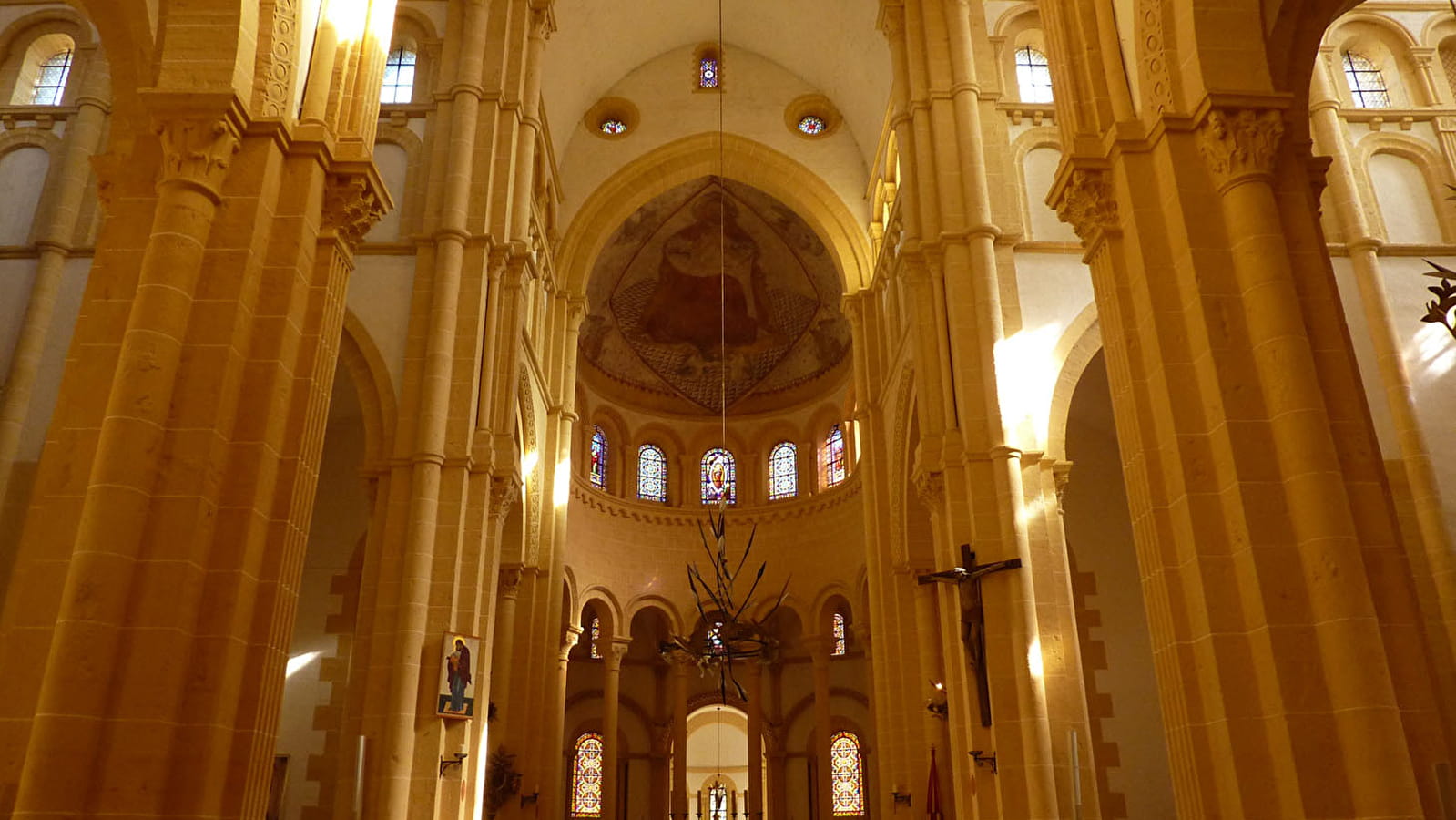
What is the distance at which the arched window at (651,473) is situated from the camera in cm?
3203

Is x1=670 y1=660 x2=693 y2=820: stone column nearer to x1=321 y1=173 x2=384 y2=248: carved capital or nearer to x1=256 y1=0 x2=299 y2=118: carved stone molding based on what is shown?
x1=321 y1=173 x2=384 y2=248: carved capital

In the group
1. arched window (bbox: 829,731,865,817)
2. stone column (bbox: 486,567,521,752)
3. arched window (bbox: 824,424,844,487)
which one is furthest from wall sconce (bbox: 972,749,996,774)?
arched window (bbox: 824,424,844,487)

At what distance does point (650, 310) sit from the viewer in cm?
3222

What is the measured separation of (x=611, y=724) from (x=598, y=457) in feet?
24.7

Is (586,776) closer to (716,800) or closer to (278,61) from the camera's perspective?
(716,800)

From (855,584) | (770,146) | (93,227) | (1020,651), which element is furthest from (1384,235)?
(93,227)

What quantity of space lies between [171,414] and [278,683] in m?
1.94

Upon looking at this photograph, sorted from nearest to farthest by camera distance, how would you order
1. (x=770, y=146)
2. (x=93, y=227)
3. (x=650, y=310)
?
(x=93, y=227) < (x=770, y=146) < (x=650, y=310)

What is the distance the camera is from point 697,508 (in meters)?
31.9

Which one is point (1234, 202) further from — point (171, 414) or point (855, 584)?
point (855, 584)

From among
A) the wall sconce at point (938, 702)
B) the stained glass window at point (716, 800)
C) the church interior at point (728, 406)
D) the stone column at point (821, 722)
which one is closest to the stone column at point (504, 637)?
the church interior at point (728, 406)

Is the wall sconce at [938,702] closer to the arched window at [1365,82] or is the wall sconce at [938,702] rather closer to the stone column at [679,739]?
the arched window at [1365,82]

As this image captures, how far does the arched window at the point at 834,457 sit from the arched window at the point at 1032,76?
47.3ft

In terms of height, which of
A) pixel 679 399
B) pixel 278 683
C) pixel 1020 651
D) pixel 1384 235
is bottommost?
pixel 278 683
